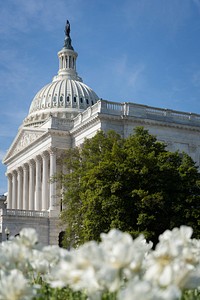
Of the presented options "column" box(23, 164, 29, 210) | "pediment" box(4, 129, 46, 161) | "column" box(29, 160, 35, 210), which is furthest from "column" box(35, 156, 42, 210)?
"column" box(23, 164, 29, 210)

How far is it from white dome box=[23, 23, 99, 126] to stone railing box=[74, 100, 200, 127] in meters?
34.9

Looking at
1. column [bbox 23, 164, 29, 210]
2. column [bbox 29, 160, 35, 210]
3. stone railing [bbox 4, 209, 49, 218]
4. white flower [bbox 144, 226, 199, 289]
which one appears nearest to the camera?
white flower [bbox 144, 226, 199, 289]

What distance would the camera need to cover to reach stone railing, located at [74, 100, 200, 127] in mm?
88625

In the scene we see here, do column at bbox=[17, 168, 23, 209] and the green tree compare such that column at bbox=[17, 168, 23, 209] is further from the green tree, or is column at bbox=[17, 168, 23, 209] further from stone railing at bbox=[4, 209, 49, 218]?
the green tree

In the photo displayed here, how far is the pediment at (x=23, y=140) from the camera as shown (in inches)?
4096

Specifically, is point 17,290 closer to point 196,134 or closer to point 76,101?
point 196,134

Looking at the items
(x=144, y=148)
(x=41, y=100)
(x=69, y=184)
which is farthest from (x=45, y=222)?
(x=41, y=100)

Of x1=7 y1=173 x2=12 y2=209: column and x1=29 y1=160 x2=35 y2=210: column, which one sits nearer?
x1=29 y1=160 x2=35 y2=210: column

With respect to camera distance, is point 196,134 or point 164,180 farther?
point 196,134

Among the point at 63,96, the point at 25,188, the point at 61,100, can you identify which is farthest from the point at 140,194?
the point at 63,96

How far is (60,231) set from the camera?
94.6 meters

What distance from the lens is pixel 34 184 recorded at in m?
107

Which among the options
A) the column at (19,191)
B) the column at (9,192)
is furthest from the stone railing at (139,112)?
the column at (9,192)

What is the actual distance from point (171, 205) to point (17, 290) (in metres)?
44.1
